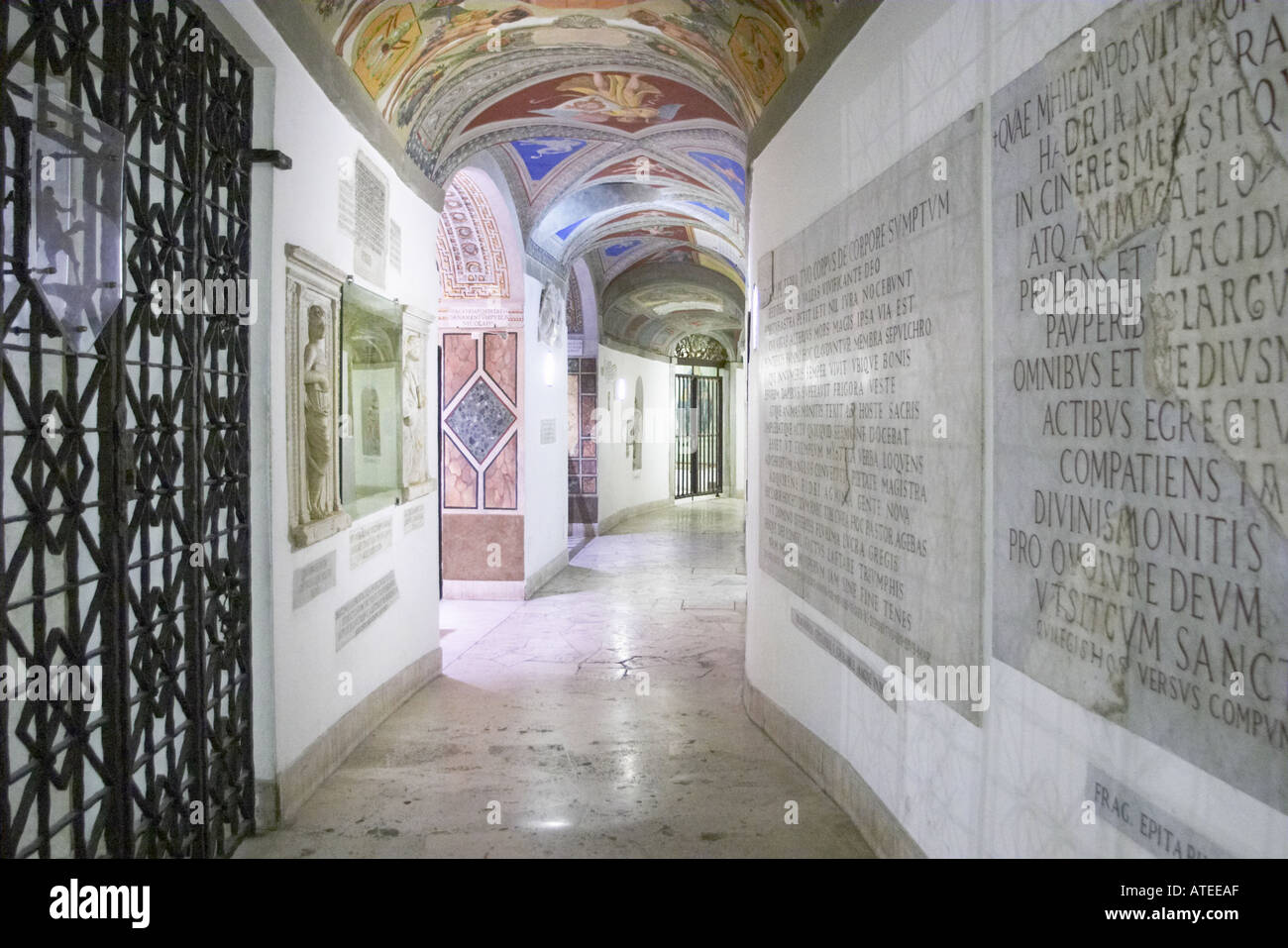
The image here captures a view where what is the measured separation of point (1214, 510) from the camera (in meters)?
1.97

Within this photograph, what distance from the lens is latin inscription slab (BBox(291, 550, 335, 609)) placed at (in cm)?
489

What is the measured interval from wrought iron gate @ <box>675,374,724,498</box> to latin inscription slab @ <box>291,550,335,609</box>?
742 inches

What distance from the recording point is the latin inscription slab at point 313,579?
16.0 ft

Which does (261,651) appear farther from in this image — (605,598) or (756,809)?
(605,598)

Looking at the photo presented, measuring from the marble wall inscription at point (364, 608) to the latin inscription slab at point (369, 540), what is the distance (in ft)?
0.66

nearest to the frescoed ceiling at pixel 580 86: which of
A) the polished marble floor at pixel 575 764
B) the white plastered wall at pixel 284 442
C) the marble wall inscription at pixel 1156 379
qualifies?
the white plastered wall at pixel 284 442

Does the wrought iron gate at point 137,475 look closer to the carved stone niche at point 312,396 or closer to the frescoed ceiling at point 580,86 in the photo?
the carved stone niche at point 312,396

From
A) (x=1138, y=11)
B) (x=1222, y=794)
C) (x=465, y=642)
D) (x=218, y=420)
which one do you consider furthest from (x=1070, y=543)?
(x=465, y=642)

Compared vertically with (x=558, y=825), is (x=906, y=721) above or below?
above

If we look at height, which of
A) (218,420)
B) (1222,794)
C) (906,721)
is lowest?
(906,721)

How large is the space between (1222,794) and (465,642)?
7.52 m

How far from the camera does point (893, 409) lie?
12.7ft

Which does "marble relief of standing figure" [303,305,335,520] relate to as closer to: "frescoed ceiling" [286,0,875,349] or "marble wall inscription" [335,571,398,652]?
"marble wall inscription" [335,571,398,652]

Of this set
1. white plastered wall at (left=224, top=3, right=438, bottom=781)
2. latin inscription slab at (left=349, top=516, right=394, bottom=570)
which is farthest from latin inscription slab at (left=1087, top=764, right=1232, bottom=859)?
latin inscription slab at (left=349, top=516, right=394, bottom=570)
